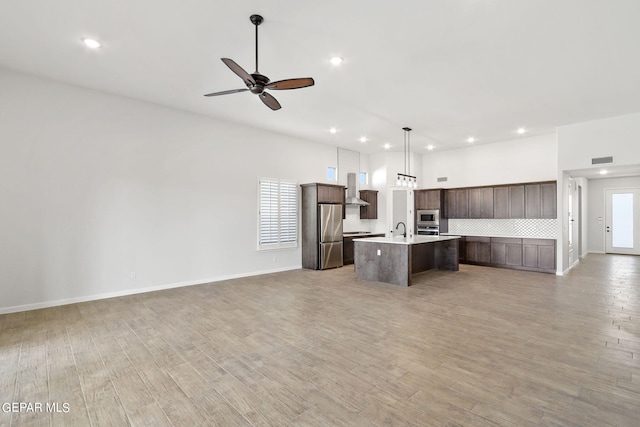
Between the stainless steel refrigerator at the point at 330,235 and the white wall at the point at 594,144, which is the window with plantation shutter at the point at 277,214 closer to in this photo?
the stainless steel refrigerator at the point at 330,235

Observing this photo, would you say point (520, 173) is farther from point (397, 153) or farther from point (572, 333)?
point (572, 333)

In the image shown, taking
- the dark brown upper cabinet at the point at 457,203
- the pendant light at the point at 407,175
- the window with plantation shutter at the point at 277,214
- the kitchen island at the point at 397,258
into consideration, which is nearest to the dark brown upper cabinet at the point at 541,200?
the dark brown upper cabinet at the point at 457,203

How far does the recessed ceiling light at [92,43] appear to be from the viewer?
12.1 ft

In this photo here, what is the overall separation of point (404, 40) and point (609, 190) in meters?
11.3

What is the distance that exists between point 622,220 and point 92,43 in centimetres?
1477

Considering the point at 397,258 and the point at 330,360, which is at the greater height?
the point at 397,258

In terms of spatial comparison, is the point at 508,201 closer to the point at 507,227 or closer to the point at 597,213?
the point at 507,227

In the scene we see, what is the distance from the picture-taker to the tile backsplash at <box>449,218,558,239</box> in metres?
7.81

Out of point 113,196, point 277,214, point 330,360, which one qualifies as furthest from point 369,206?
point 330,360

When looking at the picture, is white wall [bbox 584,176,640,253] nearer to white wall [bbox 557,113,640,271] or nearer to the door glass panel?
the door glass panel

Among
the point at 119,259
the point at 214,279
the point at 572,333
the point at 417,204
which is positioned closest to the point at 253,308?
the point at 214,279

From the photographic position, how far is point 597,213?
10711mm

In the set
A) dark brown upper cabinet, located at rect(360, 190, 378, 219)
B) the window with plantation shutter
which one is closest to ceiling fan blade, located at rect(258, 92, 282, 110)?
the window with plantation shutter

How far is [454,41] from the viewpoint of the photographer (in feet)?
12.1
